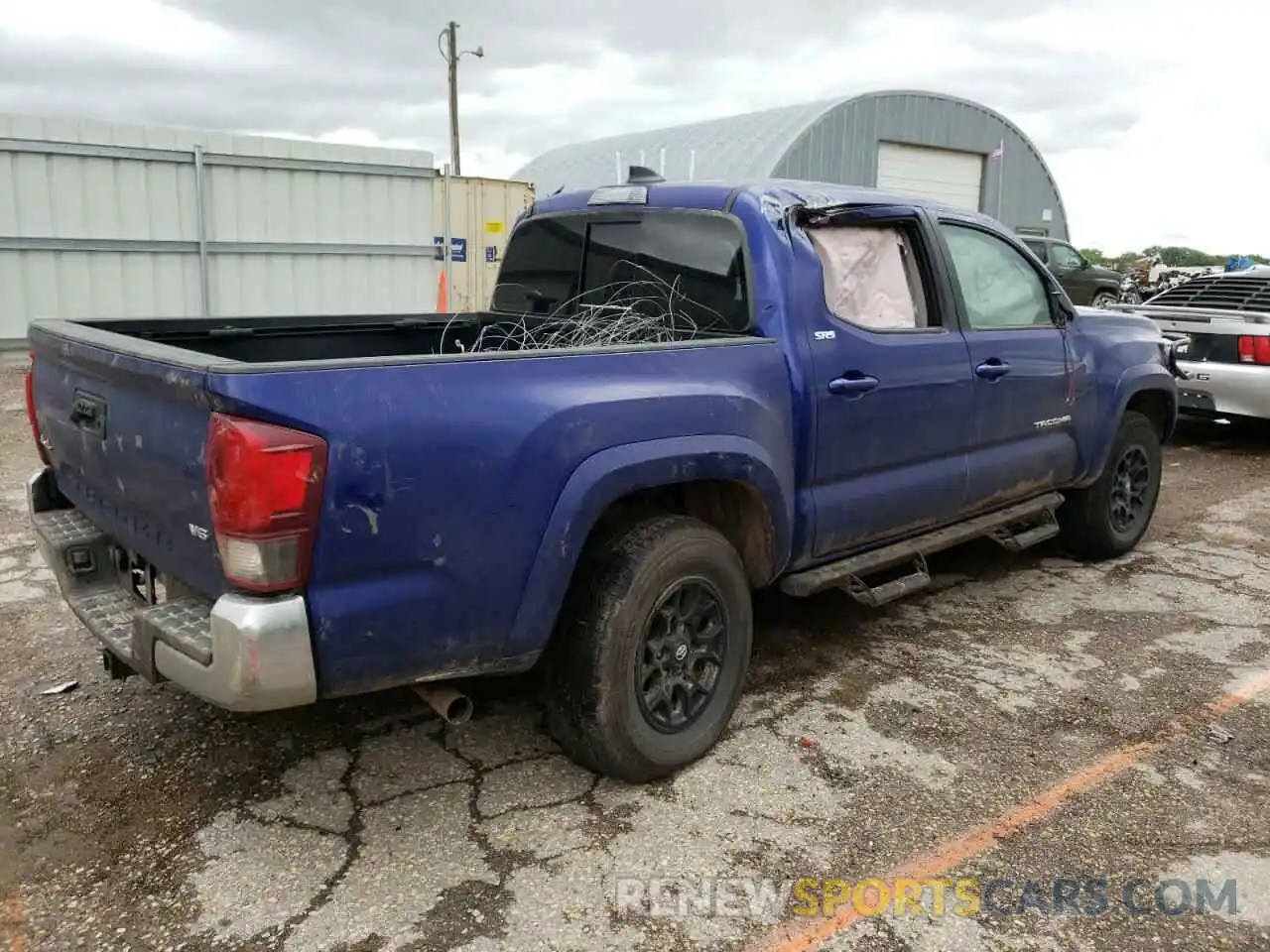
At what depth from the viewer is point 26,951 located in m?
2.53

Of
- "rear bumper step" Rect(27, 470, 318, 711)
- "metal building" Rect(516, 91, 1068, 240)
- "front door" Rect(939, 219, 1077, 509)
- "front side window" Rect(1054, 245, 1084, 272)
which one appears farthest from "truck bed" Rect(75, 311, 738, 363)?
"front side window" Rect(1054, 245, 1084, 272)

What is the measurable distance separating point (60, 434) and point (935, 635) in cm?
352

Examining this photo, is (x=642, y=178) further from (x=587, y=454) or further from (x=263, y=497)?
(x=263, y=497)

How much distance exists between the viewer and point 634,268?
418 centimetres

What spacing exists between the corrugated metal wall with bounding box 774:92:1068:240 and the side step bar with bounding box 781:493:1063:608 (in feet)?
57.2

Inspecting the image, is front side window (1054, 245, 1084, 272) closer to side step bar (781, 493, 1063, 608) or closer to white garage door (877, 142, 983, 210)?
white garage door (877, 142, 983, 210)

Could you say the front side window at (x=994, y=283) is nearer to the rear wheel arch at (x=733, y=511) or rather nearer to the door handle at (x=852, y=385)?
the door handle at (x=852, y=385)

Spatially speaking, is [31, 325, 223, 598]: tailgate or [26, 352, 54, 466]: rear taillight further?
[26, 352, 54, 466]: rear taillight

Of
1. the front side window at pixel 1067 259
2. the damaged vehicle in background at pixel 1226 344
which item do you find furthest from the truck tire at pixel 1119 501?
the front side window at pixel 1067 259

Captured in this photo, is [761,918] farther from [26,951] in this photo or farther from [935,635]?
[935,635]

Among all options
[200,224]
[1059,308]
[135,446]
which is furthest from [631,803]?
[200,224]

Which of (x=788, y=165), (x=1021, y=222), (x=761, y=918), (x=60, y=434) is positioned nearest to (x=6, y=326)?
(x=60, y=434)

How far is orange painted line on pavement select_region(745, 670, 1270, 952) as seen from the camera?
2.62 m

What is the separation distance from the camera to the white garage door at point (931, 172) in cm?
2411
